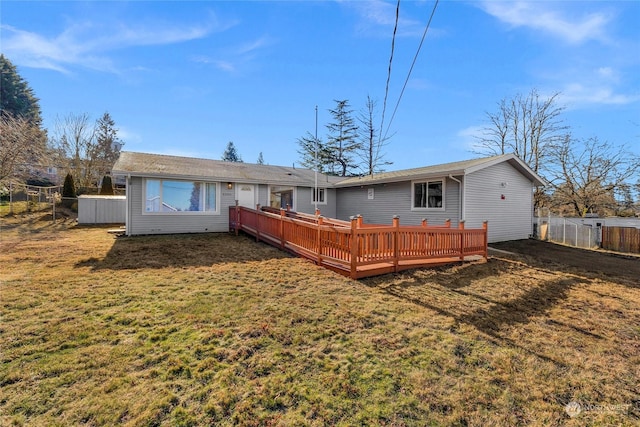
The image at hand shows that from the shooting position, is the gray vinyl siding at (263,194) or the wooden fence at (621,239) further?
the gray vinyl siding at (263,194)

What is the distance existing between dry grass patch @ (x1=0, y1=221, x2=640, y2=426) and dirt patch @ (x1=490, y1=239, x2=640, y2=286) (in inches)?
74.8

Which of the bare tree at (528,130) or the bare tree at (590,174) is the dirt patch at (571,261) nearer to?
the bare tree at (528,130)

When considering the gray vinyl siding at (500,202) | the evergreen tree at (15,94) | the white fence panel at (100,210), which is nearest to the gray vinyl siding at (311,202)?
the gray vinyl siding at (500,202)

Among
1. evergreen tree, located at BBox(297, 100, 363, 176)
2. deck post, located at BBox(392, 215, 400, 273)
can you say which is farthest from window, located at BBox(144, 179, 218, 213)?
evergreen tree, located at BBox(297, 100, 363, 176)

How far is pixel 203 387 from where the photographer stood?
2.29m

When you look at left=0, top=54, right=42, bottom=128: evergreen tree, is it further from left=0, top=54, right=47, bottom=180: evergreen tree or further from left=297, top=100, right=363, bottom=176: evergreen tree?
left=297, top=100, right=363, bottom=176: evergreen tree

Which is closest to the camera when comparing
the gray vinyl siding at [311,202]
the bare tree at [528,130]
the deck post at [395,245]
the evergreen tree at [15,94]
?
the deck post at [395,245]

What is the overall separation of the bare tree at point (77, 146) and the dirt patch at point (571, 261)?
91.8 ft

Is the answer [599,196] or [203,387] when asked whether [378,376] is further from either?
[599,196]

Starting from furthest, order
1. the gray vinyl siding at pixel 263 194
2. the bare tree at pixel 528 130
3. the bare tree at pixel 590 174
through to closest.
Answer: the bare tree at pixel 528 130
the bare tree at pixel 590 174
the gray vinyl siding at pixel 263 194

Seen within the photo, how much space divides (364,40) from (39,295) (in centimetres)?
958

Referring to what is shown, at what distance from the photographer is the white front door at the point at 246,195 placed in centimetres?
1211

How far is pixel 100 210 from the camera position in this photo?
47.0ft

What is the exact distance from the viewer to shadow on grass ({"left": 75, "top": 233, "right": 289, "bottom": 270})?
6176 mm
